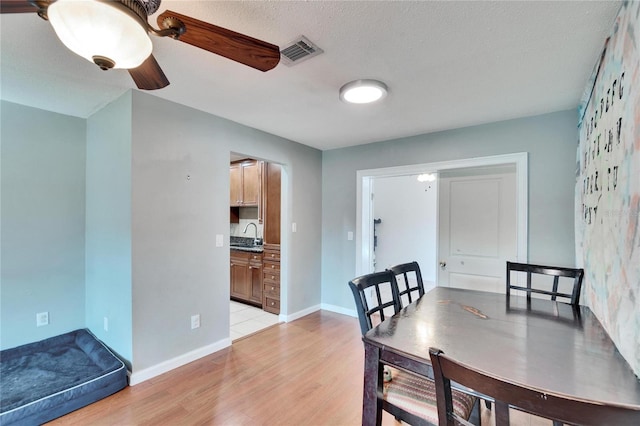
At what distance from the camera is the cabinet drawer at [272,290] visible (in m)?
3.91

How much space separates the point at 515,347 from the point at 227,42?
180 cm

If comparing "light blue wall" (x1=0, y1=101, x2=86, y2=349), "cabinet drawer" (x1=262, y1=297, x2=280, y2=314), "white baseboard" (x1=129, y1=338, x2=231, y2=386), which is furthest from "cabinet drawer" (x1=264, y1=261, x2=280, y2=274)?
"light blue wall" (x1=0, y1=101, x2=86, y2=349)

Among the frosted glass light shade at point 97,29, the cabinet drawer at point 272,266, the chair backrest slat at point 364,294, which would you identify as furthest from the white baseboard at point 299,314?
the frosted glass light shade at point 97,29

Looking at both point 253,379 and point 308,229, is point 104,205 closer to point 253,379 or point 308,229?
point 253,379

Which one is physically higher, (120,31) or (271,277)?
(120,31)

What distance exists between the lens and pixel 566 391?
94cm

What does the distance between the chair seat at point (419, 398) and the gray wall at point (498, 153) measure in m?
2.00

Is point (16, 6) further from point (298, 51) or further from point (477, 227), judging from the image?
point (477, 227)

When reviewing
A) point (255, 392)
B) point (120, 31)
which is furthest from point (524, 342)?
point (120, 31)

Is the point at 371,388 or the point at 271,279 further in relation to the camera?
the point at 271,279

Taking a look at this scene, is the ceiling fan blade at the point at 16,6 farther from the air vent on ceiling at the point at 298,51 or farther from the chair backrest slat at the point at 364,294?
the chair backrest slat at the point at 364,294

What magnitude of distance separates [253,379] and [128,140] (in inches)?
86.1

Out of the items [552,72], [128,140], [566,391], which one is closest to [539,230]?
[552,72]

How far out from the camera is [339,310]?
403cm
